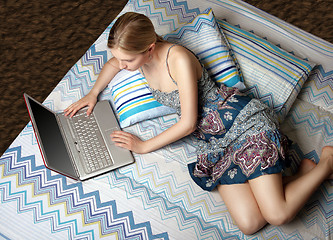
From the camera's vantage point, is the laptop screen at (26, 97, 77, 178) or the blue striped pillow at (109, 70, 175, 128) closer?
the laptop screen at (26, 97, 77, 178)

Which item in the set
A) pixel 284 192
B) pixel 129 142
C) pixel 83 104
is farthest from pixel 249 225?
pixel 83 104

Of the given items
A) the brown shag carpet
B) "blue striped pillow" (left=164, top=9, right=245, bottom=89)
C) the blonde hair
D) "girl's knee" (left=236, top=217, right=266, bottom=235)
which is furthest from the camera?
the brown shag carpet

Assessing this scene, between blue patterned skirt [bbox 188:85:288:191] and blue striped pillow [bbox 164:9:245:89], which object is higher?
blue striped pillow [bbox 164:9:245:89]

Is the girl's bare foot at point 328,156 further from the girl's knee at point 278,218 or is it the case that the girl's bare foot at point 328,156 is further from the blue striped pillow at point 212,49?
the blue striped pillow at point 212,49

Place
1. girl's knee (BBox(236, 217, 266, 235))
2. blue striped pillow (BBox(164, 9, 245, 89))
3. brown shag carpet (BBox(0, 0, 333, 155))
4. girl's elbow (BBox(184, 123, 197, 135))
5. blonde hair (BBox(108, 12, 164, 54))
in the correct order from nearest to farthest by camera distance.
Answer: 1. blonde hair (BBox(108, 12, 164, 54))
2. girl's knee (BBox(236, 217, 266, 235))
3. girl's elbow (BBox(184, 123, 197, 135))
4. blue striped pillow (BBox(164, 9, 245, 89))
5. brown shag carpet (BBox(0, 0, 333, 155))

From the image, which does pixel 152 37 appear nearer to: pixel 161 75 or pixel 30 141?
pixel 161 75

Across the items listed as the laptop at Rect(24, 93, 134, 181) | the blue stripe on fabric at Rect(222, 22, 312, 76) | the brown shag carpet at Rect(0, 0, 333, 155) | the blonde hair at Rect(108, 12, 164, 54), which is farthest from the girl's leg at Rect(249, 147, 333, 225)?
the brown shag carpet at Rect(0, 0, 333, 155)

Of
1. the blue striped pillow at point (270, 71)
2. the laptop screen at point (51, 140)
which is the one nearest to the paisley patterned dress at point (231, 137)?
the blue striped pillow at point (270, 71)

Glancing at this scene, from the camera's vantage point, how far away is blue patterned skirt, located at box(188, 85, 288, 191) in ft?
4.78

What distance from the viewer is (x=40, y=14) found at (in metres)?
2.63

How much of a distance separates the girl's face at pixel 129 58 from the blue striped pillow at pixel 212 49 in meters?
0.38

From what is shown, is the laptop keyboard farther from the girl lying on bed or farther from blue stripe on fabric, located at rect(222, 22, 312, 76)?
blue stripe on fabric, located at rect(222, 22, 312, 76)

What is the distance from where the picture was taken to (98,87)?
1786mm

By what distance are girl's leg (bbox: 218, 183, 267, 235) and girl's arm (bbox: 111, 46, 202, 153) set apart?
1.01 ft
